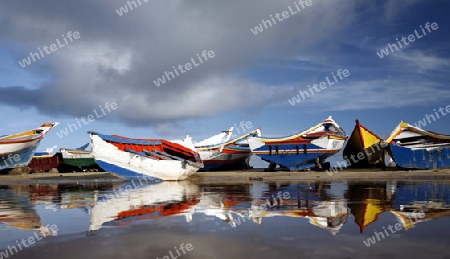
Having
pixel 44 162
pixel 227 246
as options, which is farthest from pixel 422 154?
pixel 44 162

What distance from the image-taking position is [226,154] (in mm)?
50438

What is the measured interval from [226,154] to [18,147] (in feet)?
76.5

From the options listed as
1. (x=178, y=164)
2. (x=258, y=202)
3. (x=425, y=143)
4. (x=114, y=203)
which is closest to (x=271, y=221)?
(x=258, y=202)

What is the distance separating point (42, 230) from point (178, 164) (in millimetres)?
21918

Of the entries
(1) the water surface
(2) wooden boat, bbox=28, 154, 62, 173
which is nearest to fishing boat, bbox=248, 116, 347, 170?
(1) the water surface

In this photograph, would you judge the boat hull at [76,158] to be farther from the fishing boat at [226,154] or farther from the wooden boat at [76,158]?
the fishing boat at [226,154]

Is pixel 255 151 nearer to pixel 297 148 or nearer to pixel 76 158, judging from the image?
pixel 297 148

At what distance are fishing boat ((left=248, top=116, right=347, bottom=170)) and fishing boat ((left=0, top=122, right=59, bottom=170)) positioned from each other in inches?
955

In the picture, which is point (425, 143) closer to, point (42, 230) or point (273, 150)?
point (273, 150)

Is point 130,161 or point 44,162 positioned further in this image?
point 44,162

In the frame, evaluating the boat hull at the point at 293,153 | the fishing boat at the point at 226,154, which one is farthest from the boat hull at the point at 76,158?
the boat hull at the point at 293,153

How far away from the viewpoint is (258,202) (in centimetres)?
1463

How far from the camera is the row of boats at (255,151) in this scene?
30.7m

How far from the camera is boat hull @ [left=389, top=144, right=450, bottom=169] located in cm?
3759
